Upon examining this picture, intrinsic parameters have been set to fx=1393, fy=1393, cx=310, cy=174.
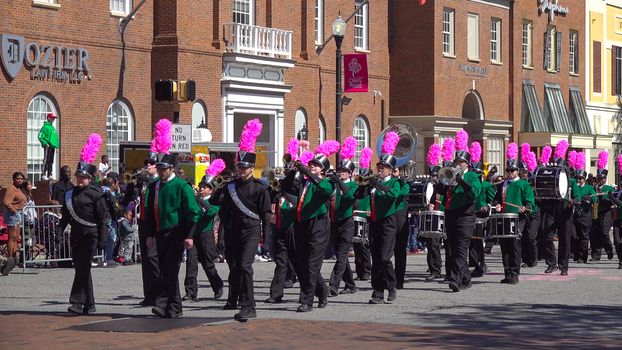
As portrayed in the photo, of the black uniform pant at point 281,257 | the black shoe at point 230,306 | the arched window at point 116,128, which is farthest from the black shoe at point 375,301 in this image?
the arched window at point 116,128

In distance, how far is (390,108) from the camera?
48344 mm

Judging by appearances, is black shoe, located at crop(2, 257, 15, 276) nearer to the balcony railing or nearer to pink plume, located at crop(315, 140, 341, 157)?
pink plume, located at crop(315, 140, 341, 157)

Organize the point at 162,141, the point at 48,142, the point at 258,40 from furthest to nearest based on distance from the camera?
1. the point at 258,40
2. the point at 48,142
3. the point at 162,141

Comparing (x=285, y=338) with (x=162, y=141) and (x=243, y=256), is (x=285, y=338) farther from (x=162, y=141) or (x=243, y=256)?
(x=162, y=141)

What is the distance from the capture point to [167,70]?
34406 mm

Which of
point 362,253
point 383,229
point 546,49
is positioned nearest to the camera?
point 383,229

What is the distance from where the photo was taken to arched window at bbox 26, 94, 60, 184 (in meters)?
30.7

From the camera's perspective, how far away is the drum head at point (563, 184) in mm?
24141

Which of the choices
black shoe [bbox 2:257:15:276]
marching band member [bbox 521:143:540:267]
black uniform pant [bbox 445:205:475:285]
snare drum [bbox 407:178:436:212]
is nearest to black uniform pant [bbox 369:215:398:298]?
black uniform pant [bbox 445:205:475:285]

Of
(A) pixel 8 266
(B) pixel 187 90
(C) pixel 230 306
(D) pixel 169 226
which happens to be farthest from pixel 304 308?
(B) pixel 187 90

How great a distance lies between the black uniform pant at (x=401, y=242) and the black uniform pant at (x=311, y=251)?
100 inches

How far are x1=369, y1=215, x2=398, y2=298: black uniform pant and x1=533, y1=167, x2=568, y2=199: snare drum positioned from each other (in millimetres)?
6386

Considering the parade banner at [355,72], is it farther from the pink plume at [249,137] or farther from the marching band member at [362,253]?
the pink plume at [249,137]

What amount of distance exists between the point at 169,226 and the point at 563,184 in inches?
405
